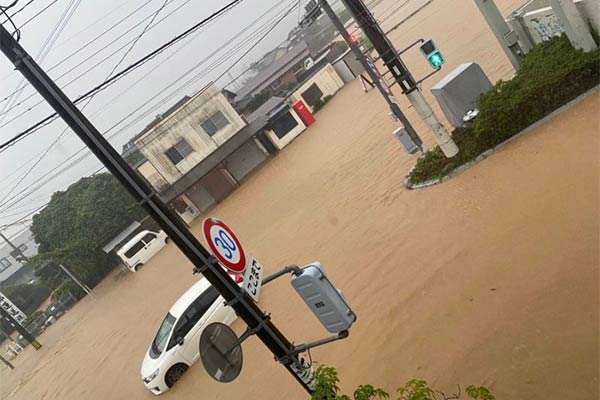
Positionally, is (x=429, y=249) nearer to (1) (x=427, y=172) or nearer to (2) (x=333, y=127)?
(1) (x=427, y=172)

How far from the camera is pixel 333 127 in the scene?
87.5ft

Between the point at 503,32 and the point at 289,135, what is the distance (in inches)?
797

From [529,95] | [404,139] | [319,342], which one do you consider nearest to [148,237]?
[404,139]

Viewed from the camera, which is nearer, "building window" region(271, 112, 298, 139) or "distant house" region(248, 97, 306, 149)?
"distant house" region(248, 97, 306, 149)

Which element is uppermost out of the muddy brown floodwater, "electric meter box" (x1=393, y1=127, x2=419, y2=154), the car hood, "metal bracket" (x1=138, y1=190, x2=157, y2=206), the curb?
→ "metal bracket" (x1=138, y1=190, x2=157, y2=206)

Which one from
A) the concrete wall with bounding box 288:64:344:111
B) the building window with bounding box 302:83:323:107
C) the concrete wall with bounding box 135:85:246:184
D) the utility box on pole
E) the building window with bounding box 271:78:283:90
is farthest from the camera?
the building window with bounding box 271:78:283:90

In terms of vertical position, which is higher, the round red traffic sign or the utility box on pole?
the round red traffic sign

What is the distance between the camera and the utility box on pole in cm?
1161

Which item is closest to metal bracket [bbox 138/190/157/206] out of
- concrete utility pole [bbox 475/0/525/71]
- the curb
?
the curb

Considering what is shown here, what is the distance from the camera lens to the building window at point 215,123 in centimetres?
2950

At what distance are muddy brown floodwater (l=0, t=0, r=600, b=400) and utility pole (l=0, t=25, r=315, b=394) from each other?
315 cm

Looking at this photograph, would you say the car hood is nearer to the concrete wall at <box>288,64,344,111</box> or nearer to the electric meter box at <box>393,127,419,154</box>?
the electric meter box at <box>393,127,419,154</box>

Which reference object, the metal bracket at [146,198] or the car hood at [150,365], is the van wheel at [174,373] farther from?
the metal bracket at [146,198]

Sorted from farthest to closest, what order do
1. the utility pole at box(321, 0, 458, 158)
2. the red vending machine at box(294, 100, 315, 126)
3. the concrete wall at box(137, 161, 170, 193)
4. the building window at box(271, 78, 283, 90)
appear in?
the building window at box(271, 78, 283, 90) → the red vending machine at box(294, 100, 315, 126) → the concrete wall at box(137, 161, 170, 193) → the utility pole at box(321, 0, 458, 158)
